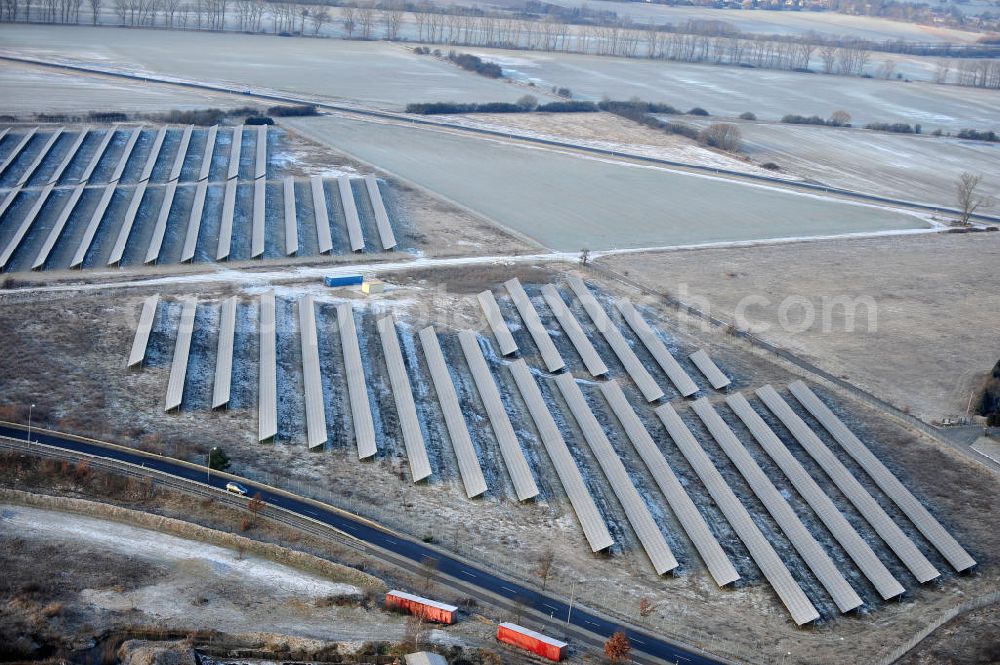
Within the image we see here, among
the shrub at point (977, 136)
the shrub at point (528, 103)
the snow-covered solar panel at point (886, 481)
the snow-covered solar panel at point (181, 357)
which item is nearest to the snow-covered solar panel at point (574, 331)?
the snow-covered solar panel at point (886, 481)

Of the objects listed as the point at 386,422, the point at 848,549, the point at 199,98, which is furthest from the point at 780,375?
the point at 199,98

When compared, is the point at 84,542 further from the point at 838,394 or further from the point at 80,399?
the point at 838,394

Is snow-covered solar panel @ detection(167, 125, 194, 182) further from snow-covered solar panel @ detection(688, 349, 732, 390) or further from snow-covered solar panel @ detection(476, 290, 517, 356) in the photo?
snow-covered solar panel @ detection(688, 349, 732, 390)

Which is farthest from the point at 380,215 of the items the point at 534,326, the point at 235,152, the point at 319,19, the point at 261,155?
the point at 319,19

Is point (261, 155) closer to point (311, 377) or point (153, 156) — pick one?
point (153, 156)

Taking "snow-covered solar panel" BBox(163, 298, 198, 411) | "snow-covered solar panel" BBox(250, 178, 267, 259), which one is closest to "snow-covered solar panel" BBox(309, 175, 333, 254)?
"snow-covered solar panel" BBox(250, 178, 267, 259)

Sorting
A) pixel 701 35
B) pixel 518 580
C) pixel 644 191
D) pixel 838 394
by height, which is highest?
pixel 701 35
